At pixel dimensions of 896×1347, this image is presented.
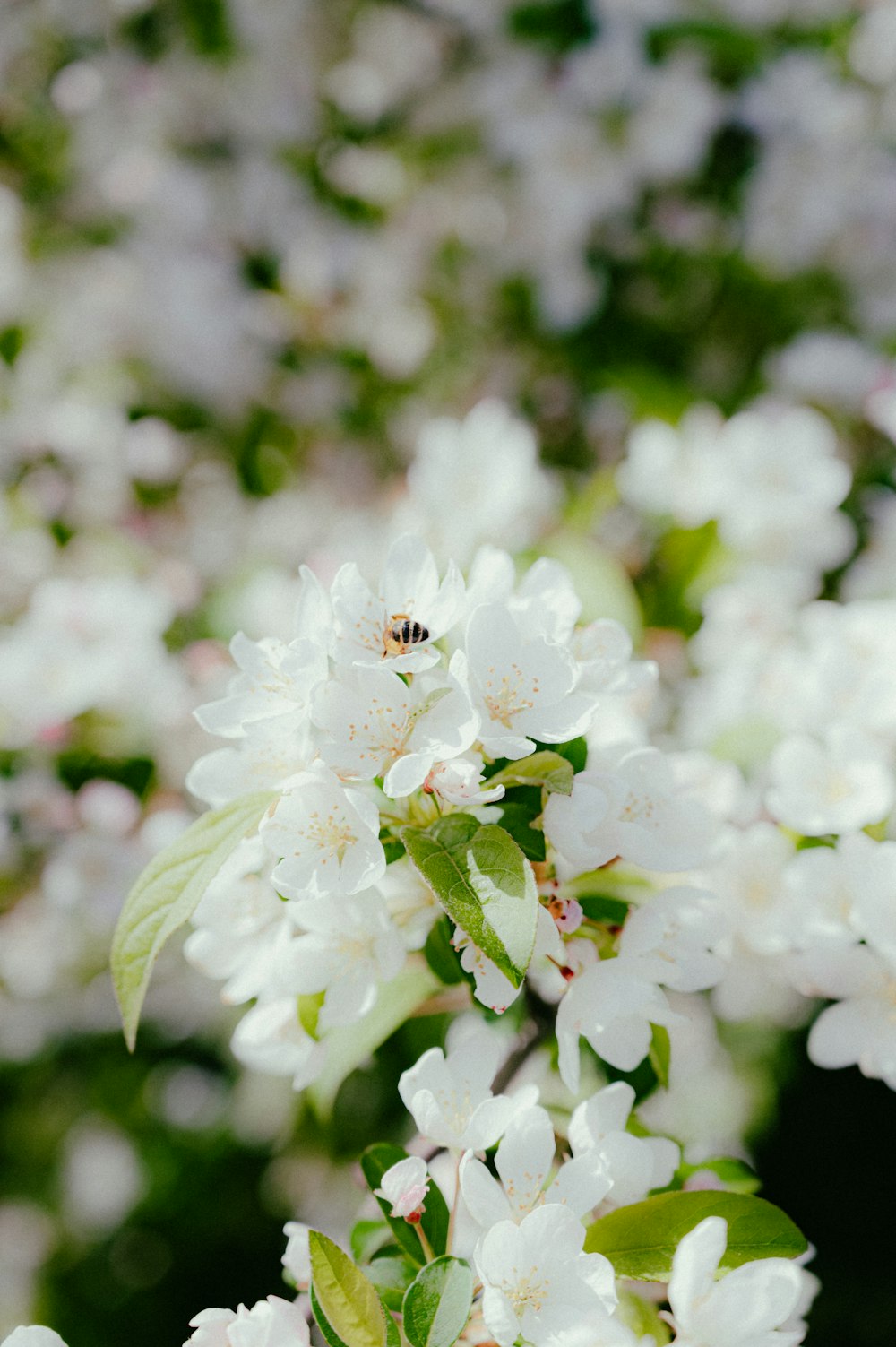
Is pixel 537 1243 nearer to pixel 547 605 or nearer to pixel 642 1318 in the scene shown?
pixel 642 1318

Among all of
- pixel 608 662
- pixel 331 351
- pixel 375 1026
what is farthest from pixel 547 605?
pixel 331 351

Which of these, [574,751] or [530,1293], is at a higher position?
[574,751]

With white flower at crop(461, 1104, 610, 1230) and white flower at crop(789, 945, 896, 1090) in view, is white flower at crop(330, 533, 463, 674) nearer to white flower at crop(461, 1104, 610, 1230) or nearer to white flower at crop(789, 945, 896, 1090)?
white flower at crop(461, 1104, 610, 1230)

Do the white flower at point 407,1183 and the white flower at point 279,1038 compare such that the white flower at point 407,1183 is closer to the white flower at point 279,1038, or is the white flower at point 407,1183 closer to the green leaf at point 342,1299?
the green leaf at point 342,1299

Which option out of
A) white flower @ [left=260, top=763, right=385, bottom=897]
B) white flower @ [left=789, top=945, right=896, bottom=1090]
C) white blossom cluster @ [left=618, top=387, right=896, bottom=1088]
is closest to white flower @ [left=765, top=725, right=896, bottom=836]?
white blossom cluster @ [left=618, top=387, right=896, bottom=1088]

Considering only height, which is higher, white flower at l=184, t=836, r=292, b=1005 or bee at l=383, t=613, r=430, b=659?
bee at l=383, t=613, r=430, b=659

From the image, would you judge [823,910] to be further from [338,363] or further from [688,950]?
[338,363]
